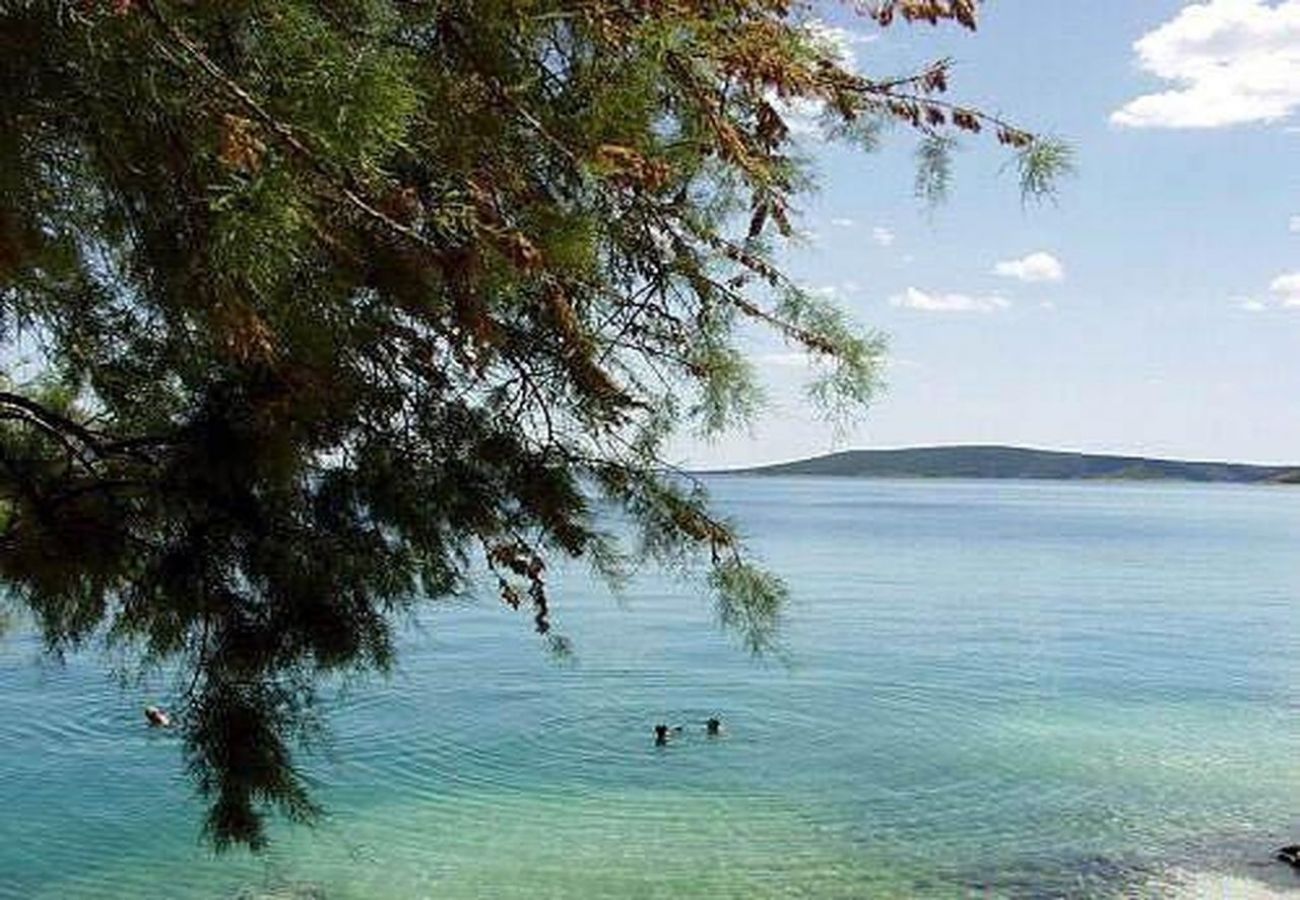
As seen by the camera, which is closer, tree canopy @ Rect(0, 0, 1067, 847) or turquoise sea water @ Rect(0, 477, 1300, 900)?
tree canopy @ Rect(0, 0, 1067, 847)

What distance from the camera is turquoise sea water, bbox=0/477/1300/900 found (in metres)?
13.5

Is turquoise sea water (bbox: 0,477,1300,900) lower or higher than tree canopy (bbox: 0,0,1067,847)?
lower

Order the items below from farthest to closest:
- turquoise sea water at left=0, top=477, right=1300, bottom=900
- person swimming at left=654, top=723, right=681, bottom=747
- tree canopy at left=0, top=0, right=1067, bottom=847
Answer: person swimming at left=654, top=723, right=681, bottom=747, turquoise sea water at left=0, top=477, right=1300, bottom=900, tree canopy at left=0, top=0, right=1067, bottom=847

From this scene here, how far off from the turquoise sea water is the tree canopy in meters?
0.50

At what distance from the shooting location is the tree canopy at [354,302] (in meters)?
2.72

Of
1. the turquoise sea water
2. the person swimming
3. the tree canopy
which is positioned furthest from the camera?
the person swimming

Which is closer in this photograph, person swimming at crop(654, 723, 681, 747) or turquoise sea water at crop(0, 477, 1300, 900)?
turquoise sea water at crop(0, 477, 1300, 900)

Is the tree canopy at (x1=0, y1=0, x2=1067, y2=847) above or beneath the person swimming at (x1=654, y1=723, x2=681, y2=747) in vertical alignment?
above

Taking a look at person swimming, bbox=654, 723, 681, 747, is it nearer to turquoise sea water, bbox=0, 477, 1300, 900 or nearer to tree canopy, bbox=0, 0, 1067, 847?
turquoise sea water, bbox=0, 477, 1300, 900

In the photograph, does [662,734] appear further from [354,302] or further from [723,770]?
[354,302]

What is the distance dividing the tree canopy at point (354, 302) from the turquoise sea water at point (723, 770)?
0.50 m

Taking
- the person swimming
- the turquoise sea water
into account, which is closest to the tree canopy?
the turquoise sea water

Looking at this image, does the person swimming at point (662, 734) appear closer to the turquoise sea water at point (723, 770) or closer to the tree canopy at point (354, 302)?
the turquoise sea water at point (723, 770)

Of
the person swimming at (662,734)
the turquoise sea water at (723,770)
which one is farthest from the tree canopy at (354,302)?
the person swimming at (662,734)
